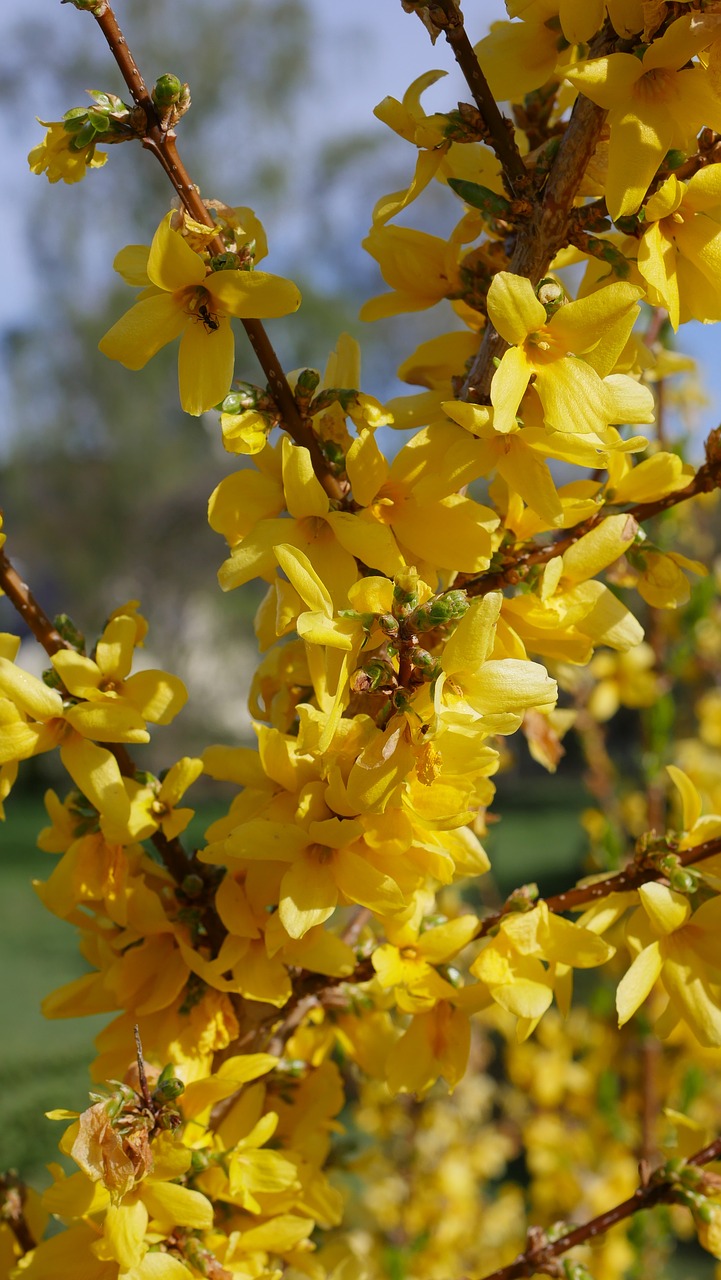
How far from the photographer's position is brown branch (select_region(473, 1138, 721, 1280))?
2.79ft

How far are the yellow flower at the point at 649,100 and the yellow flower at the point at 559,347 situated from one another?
0.19 ft

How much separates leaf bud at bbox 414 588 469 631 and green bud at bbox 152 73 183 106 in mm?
366

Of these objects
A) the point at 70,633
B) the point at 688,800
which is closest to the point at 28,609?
the point at 70,633

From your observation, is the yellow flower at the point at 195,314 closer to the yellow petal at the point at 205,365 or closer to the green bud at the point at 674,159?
the yellow petal at the point at 205,365

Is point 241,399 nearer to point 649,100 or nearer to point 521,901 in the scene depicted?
point 649,100

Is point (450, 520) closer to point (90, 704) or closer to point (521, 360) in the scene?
point (521, 360)

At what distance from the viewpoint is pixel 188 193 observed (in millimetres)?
654

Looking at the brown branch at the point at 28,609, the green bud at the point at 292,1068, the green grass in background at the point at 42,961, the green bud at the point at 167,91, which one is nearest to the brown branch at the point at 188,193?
the green bud at the point at 167,91

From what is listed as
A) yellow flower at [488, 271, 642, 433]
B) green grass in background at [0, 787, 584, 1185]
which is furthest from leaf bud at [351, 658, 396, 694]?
green grass in background at [0, 787, 584, 1185]

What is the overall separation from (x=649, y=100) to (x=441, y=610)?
13.6 inches

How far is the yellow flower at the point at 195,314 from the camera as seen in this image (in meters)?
0.62

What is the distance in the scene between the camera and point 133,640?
771 millimetres

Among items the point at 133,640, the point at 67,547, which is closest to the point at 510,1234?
the point at 133,640

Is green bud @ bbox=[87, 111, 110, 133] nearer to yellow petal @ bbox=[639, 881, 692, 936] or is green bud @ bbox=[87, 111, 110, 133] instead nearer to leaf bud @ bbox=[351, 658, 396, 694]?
leaf bud @ bbox=[351, 658, 396, 694]
